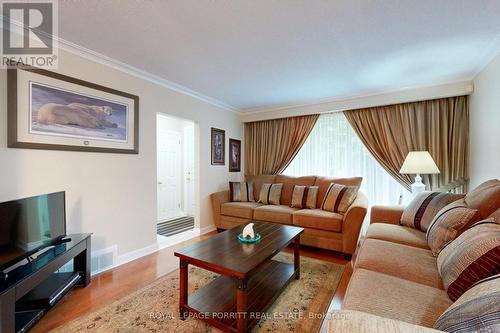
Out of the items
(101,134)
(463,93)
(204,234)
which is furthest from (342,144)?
(101,134)

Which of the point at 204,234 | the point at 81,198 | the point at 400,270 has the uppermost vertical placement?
the point at 81,198

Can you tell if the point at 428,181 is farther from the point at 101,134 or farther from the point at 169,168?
the point at 169,168

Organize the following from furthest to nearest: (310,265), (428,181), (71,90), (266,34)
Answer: (428,181) → (310,265) → (71,90) → (266,34)

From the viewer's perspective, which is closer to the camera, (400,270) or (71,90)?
(400,270)

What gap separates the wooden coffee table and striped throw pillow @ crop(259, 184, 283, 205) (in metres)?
1.68

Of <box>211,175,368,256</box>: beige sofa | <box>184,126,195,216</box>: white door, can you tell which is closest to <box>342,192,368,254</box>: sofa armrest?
<box>211,175,368,256</box>: beige sofa

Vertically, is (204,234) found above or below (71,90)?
below

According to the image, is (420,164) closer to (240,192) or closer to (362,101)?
(362,101)

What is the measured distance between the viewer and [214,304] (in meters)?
1.70

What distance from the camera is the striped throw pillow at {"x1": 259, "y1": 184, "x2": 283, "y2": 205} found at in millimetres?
3908

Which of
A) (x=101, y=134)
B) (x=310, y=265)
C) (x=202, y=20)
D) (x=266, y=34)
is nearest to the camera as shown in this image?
(x=202, y=20)

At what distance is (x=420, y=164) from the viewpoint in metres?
2.85

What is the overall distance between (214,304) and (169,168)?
3.79 metres

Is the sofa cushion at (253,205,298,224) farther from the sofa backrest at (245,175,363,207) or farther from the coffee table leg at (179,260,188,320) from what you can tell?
the coffee table leg at (179,260,188,320)
